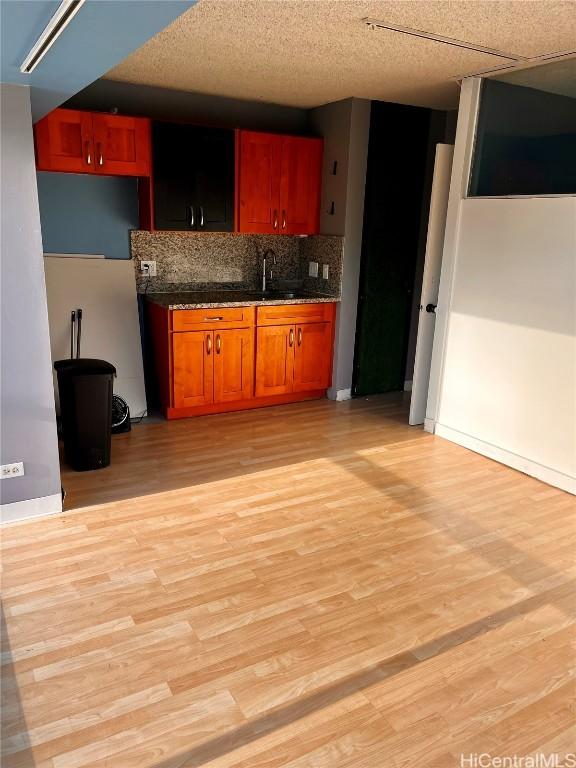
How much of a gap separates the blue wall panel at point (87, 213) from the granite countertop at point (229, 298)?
0.53m

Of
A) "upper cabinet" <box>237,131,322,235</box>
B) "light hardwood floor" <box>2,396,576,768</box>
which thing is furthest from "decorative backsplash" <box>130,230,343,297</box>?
"light hardwood floor" <box>2,396,576,768</box>

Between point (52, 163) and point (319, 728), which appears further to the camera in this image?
point (52, 163)

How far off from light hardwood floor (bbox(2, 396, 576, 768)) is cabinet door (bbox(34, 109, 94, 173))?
6.73ft

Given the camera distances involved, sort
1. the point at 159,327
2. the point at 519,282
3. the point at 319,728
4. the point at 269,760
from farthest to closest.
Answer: the point at 159,327
the point at 519,282
the point at 319,728
the point at 269,760

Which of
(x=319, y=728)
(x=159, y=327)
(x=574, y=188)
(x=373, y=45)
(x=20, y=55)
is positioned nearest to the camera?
(x=319, y=728)

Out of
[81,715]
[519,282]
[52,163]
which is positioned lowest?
[81,715]

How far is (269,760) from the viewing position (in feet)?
5.97

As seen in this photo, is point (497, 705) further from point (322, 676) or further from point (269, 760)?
point (269, 760)

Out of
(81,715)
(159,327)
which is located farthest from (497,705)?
(159,327)

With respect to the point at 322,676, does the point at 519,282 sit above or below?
above

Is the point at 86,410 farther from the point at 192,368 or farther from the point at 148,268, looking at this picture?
the point at 148,268

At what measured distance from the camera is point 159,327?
4.65 metres

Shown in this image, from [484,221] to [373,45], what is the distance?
4.57ft

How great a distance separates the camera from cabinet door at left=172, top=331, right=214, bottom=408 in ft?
14.9
